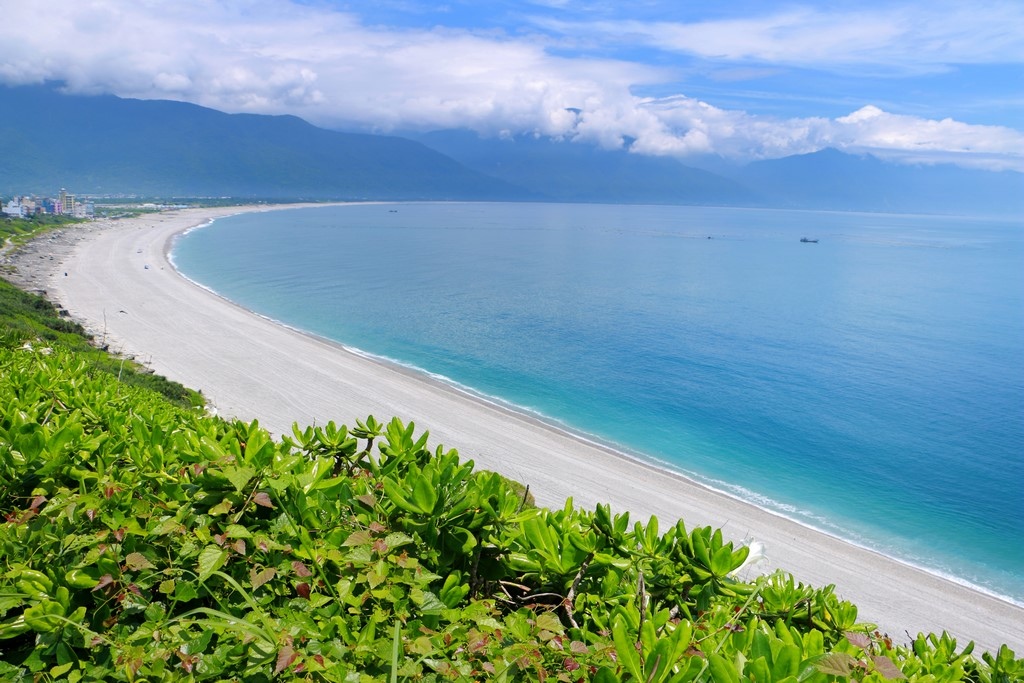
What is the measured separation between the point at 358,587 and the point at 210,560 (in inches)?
17.0

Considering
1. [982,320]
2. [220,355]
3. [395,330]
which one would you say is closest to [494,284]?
[395,330]

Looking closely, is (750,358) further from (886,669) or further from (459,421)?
(886,669)

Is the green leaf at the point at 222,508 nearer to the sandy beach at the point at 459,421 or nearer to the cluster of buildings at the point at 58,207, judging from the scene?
the sandy beach at the point at 459,421

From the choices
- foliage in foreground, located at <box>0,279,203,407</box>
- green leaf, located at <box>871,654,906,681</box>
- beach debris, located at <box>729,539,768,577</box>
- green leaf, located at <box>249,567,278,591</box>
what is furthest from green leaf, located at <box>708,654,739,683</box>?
foliage in foreground, located at <box>0,279,203,407</box>

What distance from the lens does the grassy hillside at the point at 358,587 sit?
1670 mm

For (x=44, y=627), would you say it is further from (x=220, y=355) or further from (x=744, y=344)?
(x=744, y=344)

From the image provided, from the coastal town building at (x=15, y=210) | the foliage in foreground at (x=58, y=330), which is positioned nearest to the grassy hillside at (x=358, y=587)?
the foliage in foreground at (x=58, y=330)

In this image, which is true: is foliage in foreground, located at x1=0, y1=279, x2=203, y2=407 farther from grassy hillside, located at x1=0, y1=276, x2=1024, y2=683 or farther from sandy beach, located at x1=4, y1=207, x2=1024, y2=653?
grassy hillside, located at x1=0, y1=276, x2=1024, y2=683

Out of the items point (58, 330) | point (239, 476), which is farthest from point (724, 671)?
point (58, 330)

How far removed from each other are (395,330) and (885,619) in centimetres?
3637

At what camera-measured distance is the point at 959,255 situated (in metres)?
130

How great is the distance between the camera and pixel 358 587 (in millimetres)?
1990

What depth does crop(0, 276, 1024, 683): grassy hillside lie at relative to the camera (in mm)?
1670

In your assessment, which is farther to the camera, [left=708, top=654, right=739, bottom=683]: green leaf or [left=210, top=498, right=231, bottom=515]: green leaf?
[left=210, top=498, right=231, bottom=515]: green leaf
